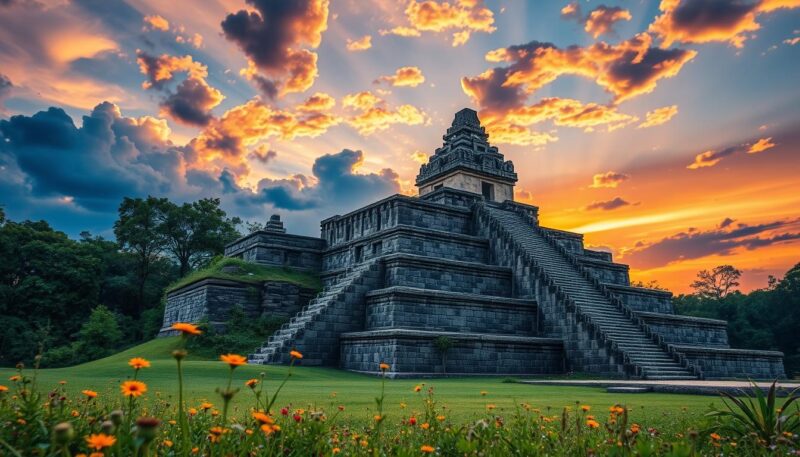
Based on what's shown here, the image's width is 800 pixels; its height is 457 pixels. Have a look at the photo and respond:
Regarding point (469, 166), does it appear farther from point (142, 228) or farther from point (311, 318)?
point (142, 228)

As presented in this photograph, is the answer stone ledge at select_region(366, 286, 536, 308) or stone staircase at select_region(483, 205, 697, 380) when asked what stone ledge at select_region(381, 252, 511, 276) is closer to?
stone staircase at select_region(483, 205, 697, 380)

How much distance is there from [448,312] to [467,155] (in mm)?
17806

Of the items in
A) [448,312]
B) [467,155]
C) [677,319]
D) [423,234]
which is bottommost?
[448,312]

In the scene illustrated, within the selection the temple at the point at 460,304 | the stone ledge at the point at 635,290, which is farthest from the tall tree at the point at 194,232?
the stone ledge at the point at 635,290

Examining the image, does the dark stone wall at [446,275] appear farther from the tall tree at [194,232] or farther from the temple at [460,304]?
the tall tree at [194,232]

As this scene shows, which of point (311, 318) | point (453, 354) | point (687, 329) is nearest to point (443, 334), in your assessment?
point (453, 354)

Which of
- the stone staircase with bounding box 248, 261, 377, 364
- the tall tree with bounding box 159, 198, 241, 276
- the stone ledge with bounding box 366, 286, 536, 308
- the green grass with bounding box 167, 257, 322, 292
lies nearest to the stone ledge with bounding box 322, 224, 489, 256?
the stone staircase with bounding box 248, 261, 377, 364

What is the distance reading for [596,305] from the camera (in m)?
25.2

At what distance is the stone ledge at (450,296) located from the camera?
76.0ft

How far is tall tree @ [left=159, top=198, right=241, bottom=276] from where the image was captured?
44.7 m

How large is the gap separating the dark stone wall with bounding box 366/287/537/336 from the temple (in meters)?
0.05

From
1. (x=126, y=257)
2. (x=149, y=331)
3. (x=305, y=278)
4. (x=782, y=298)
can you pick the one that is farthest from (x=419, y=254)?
(x=782, y=298)

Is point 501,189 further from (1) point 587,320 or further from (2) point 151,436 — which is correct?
(2) point 151,436

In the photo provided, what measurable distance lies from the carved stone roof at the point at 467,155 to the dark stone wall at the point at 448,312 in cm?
1531
